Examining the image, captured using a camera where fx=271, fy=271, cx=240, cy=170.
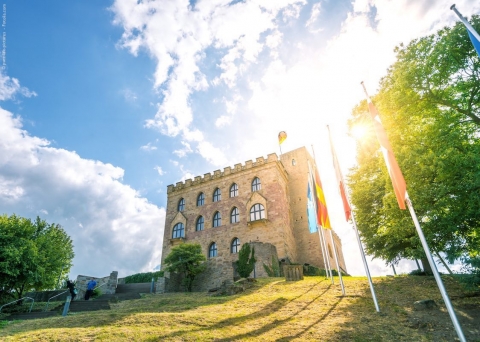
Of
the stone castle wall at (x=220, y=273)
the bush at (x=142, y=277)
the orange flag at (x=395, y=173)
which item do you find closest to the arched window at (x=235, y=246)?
the stone castle wall at (x=220, y=273)

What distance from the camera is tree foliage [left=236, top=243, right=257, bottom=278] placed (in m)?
19.7

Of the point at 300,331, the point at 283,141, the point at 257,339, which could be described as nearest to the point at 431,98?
the point at 300,331

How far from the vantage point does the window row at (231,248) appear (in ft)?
85.7

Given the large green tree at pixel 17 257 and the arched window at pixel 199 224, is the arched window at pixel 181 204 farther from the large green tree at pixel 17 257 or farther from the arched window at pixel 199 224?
the large green tree at pixel 17 257

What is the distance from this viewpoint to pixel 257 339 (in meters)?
7.07

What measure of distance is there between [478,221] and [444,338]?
20.9 ft

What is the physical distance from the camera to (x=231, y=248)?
26.3 meters

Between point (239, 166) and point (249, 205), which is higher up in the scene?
point (239, 166)

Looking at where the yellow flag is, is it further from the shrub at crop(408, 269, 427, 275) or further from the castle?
the shrub at crop(408, 269, 427, 275)

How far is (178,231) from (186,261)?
993 centimetres

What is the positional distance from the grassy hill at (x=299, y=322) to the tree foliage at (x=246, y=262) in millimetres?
7941

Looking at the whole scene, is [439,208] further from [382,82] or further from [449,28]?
[449,28]

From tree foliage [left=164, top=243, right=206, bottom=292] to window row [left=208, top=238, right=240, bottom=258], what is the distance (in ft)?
16.4

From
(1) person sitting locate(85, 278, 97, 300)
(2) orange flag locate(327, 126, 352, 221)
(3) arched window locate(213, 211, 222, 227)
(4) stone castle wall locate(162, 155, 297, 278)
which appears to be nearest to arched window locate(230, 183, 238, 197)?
(4) stone castle wall locate(162, 155, 297, 278)
